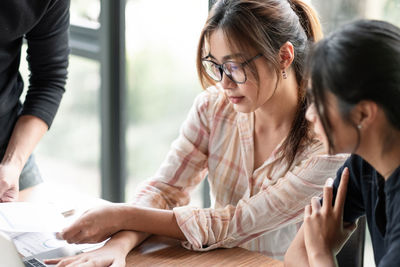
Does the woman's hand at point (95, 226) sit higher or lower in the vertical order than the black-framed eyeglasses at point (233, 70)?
lower

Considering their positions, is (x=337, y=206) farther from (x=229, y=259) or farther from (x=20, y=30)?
(x=20, y=30)

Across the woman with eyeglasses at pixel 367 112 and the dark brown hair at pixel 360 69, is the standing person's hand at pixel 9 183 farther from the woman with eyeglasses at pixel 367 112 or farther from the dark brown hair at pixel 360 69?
the dark brown hair at pixel 360 69

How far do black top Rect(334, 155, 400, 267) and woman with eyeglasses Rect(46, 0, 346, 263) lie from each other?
0.17 meters

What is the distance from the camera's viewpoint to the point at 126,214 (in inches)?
63.3

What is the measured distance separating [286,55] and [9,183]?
84 centimetres

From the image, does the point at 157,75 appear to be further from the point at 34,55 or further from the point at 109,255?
the point at 109,255

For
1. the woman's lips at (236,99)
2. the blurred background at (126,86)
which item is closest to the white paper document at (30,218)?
the woman's lips at (236,99)

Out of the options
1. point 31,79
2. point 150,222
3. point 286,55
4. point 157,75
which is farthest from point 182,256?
point 157,75

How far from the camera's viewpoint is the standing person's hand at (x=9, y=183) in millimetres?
1743

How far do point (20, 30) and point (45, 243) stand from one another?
0.67m

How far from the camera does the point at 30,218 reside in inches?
62.8

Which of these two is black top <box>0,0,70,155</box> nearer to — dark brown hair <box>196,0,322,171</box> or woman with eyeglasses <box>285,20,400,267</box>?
dark brown hair <box>196,0,322,171</box>

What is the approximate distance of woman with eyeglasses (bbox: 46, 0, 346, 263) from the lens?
63.2 inches

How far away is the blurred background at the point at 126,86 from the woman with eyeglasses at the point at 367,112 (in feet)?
5.28
